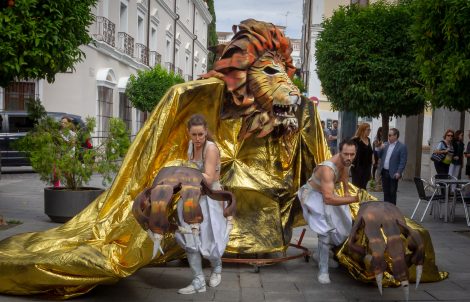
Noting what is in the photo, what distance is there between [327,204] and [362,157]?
5.86 metres

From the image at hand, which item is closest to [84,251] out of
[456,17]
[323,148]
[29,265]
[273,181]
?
[29,265]

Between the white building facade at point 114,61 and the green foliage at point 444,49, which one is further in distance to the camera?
the white building facade at point 114,61

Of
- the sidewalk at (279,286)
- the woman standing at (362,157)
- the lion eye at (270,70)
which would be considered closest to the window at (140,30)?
the woman standing at (362,157)

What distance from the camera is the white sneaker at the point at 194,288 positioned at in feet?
18.1

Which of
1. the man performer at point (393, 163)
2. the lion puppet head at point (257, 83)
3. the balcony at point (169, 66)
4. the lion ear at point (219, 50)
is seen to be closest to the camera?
the lion puppet head at point (257, 83)

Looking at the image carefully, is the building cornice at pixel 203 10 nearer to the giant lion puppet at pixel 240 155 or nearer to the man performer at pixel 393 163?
the man performer at pixel 393 163

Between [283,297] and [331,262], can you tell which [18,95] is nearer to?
[331,262]

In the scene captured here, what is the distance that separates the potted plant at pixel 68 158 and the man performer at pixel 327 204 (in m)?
3.81

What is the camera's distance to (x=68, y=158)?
923 cm

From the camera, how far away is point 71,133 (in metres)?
9.76

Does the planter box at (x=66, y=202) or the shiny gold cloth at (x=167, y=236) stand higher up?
the shiny gold cloth at (x=167, y=236)

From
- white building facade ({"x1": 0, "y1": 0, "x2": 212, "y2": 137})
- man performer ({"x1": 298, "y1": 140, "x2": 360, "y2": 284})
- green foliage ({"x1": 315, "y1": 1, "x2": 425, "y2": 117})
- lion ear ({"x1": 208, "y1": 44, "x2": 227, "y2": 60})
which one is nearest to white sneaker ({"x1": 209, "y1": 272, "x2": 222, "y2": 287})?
man performer ({"x1": 298, "y1": 140, "x2": 360, "y2": 284})

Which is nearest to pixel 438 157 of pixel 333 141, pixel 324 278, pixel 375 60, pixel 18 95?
pixel 375 60

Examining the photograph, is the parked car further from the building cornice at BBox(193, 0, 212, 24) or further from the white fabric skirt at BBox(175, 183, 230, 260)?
the building cornice at BBox(193, 0, 212, 24)
